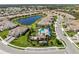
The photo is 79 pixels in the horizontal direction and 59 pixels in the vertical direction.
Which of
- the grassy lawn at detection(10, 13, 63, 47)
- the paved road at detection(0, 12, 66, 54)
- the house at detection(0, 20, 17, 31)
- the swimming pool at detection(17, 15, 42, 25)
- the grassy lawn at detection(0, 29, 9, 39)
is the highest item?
the swimming pool at detection(17, 15, 42, 25)

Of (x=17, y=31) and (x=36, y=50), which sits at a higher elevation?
(x=17, y=31)

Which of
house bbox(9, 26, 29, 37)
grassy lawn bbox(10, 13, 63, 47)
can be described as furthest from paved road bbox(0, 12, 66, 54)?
house bbox(9, 26, 29, 37)

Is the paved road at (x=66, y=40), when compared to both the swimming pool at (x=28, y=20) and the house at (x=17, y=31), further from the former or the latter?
the house at (x=17, y=31)

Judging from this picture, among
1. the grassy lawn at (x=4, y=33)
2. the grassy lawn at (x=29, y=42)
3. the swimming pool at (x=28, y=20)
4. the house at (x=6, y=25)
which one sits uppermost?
the swimming pool at (x=28, y=20)

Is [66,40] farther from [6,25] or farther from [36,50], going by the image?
[6,25]

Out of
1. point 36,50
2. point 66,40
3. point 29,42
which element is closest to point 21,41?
point 29,42

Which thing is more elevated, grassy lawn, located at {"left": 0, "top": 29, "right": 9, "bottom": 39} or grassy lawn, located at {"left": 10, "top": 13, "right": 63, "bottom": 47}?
grassy lawn, located at {"left": 0, "top": 29, "right": 9, "bottom": 39}

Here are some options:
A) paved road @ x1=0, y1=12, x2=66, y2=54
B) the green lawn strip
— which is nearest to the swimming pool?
the green lawn strip

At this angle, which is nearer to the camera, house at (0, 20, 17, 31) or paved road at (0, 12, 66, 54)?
paved road at (0, 12, 66, 54)

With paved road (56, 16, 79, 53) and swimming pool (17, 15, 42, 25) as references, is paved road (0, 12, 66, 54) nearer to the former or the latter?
paved road (56, 16, 79, 53)

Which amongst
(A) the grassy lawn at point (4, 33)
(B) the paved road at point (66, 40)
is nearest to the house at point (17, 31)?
(A) the grassy lawn at point (4, 33)

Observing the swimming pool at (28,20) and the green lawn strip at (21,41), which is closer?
the green lawn strip at (21,41)
